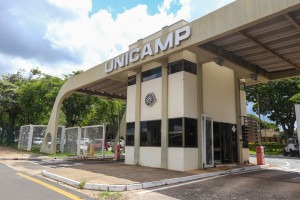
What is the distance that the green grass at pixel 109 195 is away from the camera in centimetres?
698

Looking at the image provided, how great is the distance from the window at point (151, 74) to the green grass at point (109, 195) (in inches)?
302

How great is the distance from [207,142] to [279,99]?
26.0m

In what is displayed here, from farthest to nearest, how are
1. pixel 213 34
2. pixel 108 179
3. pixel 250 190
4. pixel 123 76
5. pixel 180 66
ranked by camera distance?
pixel 123 76
pixel 180 66
pixel 213 34
pixel 108 179
pixel 250 190

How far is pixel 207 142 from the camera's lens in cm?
1303

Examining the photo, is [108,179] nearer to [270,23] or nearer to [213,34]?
[213,34]

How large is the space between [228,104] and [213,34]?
619 cm

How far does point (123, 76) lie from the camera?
54.3 feet

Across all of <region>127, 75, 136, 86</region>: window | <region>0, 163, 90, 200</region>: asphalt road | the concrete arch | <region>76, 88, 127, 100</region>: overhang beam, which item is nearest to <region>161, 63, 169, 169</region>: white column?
<region>127, 75, 136, 86</region>: window

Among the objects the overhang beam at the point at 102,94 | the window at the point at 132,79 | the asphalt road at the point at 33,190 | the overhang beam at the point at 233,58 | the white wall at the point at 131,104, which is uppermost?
the overhang beam at the point at 233,58

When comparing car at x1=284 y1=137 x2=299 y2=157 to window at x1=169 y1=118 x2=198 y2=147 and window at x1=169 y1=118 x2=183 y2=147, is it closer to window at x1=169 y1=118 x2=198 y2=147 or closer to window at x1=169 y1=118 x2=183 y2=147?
window at x1=169 y1=118 x2=198 y2=147

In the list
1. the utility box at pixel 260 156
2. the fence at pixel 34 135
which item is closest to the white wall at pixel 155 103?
the utility box at pixel 260 156

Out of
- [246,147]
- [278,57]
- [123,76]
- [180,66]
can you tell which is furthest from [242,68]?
[123,76]

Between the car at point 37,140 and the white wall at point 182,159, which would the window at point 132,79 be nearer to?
the white wall at point 182,159

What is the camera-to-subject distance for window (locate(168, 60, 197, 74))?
12.5 meters
